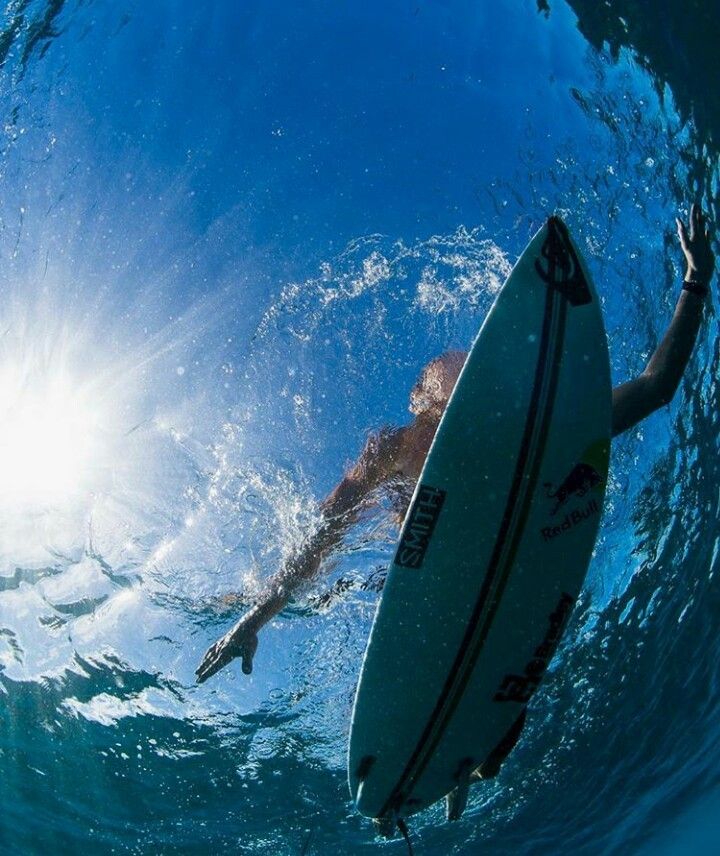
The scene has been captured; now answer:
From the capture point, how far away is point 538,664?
4.45 metres

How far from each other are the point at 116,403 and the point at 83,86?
3.97m

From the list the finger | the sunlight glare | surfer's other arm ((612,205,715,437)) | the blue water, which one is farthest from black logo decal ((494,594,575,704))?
the sunlight glare

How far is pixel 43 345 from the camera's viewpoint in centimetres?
854

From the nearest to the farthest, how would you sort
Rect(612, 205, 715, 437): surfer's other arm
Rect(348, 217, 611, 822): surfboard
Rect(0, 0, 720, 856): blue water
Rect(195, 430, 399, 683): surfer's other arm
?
Rect(348, 217, 611, 822): surfboard < Rect(612, 205, 715, 437): surfer's other arm < Rect(195, 430, 399, 683): surfer's other arm < Rect(0, 0, 720, 856): blue water

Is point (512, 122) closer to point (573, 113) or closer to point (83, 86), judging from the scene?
point (573, 113)

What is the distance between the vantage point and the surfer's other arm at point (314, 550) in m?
→ 5.23

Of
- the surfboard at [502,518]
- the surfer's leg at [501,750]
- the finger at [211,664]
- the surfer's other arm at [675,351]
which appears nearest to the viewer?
the surfboard at [502,518]

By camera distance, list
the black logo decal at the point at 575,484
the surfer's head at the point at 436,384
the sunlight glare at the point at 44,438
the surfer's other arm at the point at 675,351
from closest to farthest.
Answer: the black logo decal at the point at 575,484
the surfer's other arm at the point at 675,351
the surfer's head at the point at 436,384
the sunlight glare at the point at 44,438

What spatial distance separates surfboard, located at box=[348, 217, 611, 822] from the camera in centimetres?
Result: 398

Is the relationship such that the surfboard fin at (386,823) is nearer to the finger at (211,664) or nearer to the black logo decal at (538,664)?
the black logo decal at (538,664)

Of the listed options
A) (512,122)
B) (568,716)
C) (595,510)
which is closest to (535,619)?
(595,510)

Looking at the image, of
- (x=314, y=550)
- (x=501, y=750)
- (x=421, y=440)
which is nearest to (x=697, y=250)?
(x=421, y=440)

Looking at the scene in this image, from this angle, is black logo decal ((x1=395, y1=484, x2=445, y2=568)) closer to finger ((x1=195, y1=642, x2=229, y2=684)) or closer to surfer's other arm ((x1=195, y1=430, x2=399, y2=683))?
surfer's other arm ((x1=195, y1=430, x2=399, y2=683))

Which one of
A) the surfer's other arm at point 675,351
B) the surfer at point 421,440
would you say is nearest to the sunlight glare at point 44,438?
the surfer at point 421,440
